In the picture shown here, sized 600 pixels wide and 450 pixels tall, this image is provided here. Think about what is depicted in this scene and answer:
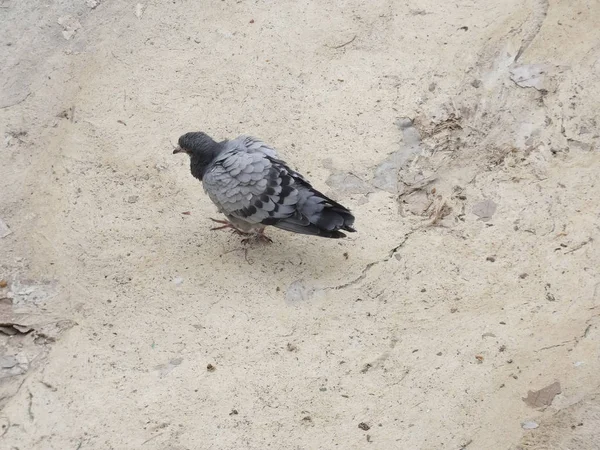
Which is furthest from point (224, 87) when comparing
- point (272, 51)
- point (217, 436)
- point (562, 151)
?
point (217, 436)

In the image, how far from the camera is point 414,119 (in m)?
6.64

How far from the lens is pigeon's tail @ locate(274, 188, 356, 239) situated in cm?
540

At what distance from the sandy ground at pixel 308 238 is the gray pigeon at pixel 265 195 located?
417 mm

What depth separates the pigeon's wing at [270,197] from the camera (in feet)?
17.8

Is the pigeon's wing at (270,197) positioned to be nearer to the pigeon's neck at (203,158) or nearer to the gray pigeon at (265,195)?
the gray pigeon at (265,195)

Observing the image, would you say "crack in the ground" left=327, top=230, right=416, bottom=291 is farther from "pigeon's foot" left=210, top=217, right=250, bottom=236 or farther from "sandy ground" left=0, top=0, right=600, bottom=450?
"pigeon's foot" left=210, top=217, right=250, bottom=236

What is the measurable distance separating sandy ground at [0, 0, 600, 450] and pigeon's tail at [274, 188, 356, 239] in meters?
0.40

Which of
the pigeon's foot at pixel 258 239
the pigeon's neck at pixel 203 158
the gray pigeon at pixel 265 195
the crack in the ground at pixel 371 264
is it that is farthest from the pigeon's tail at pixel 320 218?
the pigeon's neck at pixel 203 158

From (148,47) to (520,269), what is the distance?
169 inches

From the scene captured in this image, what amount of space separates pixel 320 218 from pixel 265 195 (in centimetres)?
46

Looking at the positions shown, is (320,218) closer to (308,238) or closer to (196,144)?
(308,238)

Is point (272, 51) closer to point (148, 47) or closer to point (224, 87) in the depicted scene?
point (224, 87)

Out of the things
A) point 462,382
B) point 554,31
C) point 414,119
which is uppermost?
point 554,31

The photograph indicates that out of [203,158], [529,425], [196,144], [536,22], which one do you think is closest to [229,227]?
[203,158]
